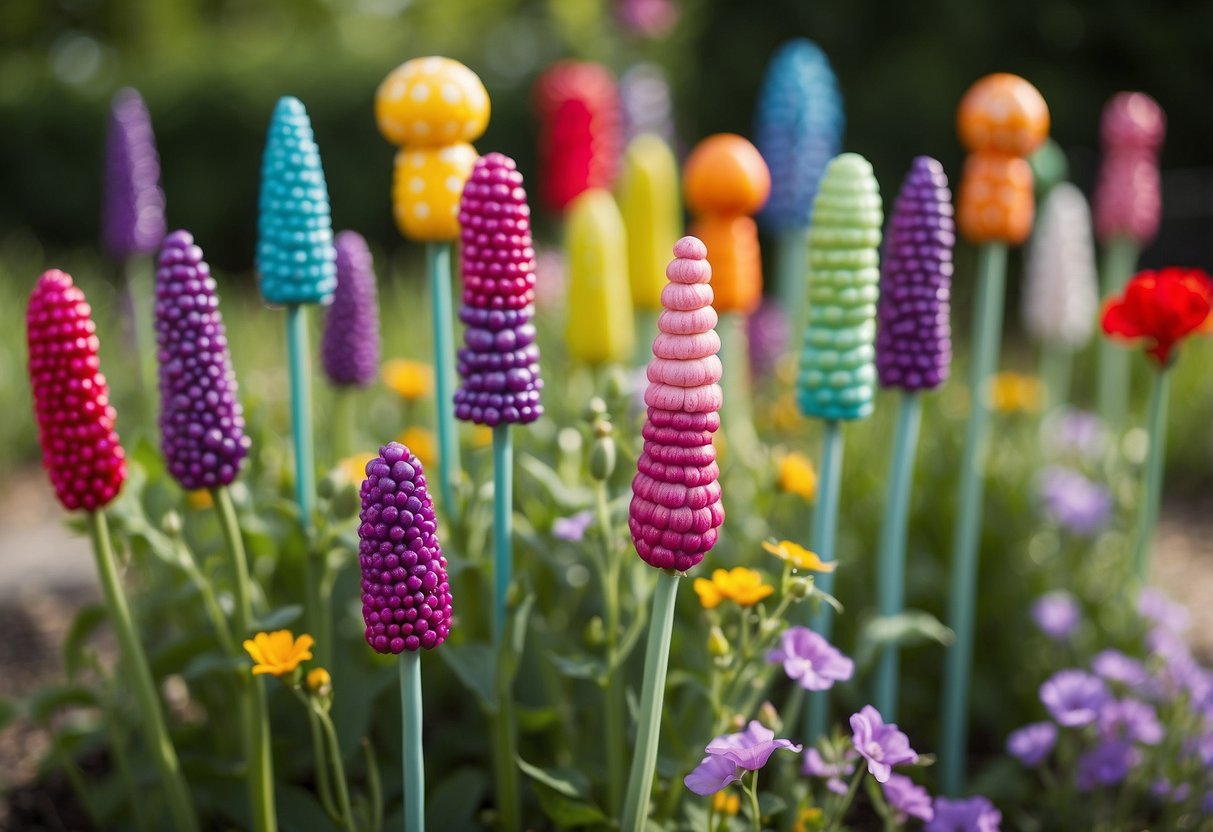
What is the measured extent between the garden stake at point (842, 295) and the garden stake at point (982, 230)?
0.51m

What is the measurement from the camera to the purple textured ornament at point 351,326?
247cm

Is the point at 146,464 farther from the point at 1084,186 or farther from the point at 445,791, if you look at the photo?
the point at 1084,186

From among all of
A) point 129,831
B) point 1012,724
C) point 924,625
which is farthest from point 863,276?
point 129,831

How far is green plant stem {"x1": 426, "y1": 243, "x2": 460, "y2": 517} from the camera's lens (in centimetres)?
216

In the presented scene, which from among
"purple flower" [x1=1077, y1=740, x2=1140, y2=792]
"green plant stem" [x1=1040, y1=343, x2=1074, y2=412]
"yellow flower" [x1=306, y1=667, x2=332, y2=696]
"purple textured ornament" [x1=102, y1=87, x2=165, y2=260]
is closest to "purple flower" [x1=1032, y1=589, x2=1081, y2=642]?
"purple flower" [x1=1077, y1=740, x2=1140, y2=792]

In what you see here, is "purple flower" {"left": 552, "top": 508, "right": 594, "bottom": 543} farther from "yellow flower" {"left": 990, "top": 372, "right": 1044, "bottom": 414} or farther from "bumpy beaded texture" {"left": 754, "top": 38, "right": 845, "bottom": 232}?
"yellow flower" {"left": 990, "top": 372, "right": 1044, "bottom": 414}

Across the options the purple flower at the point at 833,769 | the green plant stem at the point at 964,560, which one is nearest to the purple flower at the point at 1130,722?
the green plant stem at the point at 964,560

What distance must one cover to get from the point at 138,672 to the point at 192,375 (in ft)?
1.78

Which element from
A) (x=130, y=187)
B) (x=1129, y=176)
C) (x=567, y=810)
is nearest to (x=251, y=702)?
(x=567, y=810)

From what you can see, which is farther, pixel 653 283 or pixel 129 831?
pixel 653 283

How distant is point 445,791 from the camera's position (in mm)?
2141

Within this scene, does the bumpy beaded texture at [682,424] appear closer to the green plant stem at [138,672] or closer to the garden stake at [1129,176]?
the green plant stem at [138,672]

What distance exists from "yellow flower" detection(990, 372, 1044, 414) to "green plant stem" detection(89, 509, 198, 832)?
2.58 m

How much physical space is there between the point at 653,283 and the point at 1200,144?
5.36 metres
